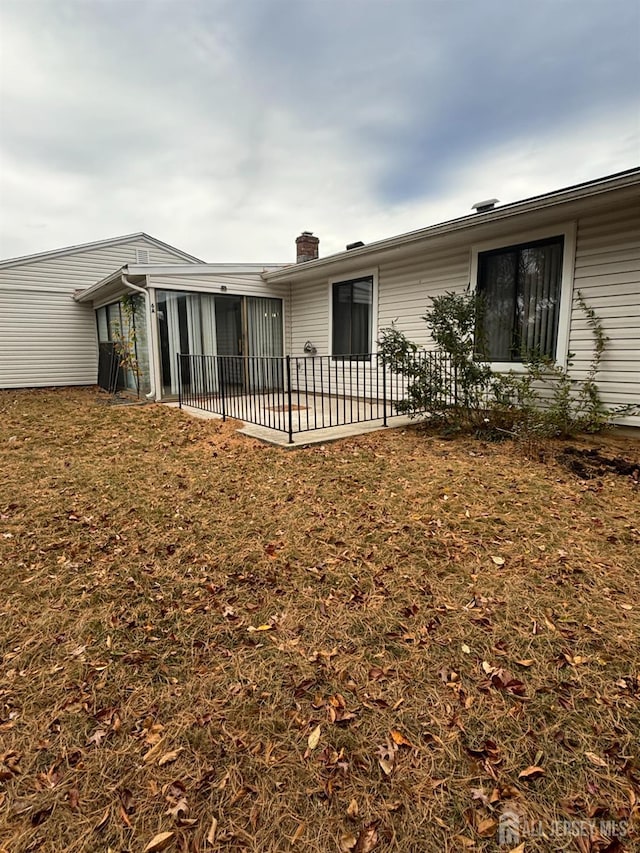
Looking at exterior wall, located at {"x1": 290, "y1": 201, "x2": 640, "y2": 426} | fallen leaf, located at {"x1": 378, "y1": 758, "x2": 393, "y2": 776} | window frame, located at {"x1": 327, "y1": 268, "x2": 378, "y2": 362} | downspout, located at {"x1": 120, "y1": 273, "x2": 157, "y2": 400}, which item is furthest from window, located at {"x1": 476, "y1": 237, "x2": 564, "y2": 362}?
Result: downspout, located at {"x1": 120, "y1": 273, "x2": 157, "y2": 400}

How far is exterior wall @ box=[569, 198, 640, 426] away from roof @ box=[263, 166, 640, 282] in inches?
29.7

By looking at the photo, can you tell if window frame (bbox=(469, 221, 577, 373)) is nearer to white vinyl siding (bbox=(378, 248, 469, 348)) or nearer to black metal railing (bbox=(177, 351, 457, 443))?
white vinyl siding (bbox=(378, 248, 469, 348))

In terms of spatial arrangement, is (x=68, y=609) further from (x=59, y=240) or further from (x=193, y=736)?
(x=59, y=240)

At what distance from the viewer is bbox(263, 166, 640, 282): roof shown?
4.55 metres

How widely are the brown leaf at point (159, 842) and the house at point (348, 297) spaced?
4334mm

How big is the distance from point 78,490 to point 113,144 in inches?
399

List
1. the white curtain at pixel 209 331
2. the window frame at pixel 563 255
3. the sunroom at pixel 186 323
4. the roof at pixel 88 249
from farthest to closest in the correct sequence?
the roof at pixel 88 249, the white curtain at pixel 209 331, the sunroom at pixel 186 323, the window frame at pixel 563 255

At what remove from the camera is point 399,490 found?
152 inches

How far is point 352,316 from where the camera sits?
8898mm

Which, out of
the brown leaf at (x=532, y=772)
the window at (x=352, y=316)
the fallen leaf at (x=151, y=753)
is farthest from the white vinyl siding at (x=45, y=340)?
the brown leaf at (x=532, y=772)

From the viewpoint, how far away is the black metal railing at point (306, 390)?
614 cm

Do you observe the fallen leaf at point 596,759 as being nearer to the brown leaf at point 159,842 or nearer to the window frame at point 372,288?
the brown leaf at point 159,842

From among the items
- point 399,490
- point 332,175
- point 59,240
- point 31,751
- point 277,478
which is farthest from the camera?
point 59,240

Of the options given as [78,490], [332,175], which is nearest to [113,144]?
[332,175]
